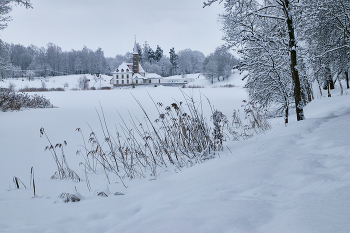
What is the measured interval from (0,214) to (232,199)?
208 cm

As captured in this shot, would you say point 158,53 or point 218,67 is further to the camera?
point 158,53

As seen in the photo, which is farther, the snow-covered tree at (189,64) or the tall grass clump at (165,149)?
the snow-covered tree at (189,64)

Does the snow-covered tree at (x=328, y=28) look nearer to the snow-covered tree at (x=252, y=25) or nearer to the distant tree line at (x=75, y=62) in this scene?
the snow-covered tree at (x=252, y=25)

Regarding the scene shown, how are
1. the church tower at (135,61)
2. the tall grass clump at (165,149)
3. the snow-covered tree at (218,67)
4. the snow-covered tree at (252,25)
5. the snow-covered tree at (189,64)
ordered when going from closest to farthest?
the tall grass clump at (165,149), the snow-covered tree at (252,25), the snow-covered tree at (218,67), the church tower at (135,61), the snow-covered tree at (189,64)

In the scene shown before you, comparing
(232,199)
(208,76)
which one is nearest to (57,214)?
(232,199)

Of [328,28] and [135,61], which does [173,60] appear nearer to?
[135,61]

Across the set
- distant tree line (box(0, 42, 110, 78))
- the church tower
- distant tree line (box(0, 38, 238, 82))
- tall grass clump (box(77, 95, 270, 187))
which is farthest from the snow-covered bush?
distant tree line (box(0, 42, 110, 78))

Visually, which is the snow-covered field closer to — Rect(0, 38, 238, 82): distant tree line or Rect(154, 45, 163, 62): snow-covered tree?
Rect(0, 38, 238, 82): distant tree line

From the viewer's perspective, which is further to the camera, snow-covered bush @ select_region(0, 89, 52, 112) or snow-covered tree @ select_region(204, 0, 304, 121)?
snow-covered bush @ select_region(0, 89, 52, 112)

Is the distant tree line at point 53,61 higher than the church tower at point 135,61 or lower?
higher

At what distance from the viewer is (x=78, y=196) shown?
2533 mm

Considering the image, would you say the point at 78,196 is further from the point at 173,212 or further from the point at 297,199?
the point at 297,199

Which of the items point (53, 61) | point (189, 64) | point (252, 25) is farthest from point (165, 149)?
point (189, 64)

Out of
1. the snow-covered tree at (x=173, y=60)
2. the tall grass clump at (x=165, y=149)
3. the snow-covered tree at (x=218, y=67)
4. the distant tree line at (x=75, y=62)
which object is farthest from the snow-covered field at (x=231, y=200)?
the snow-covered tree at (x=173, y=60)
